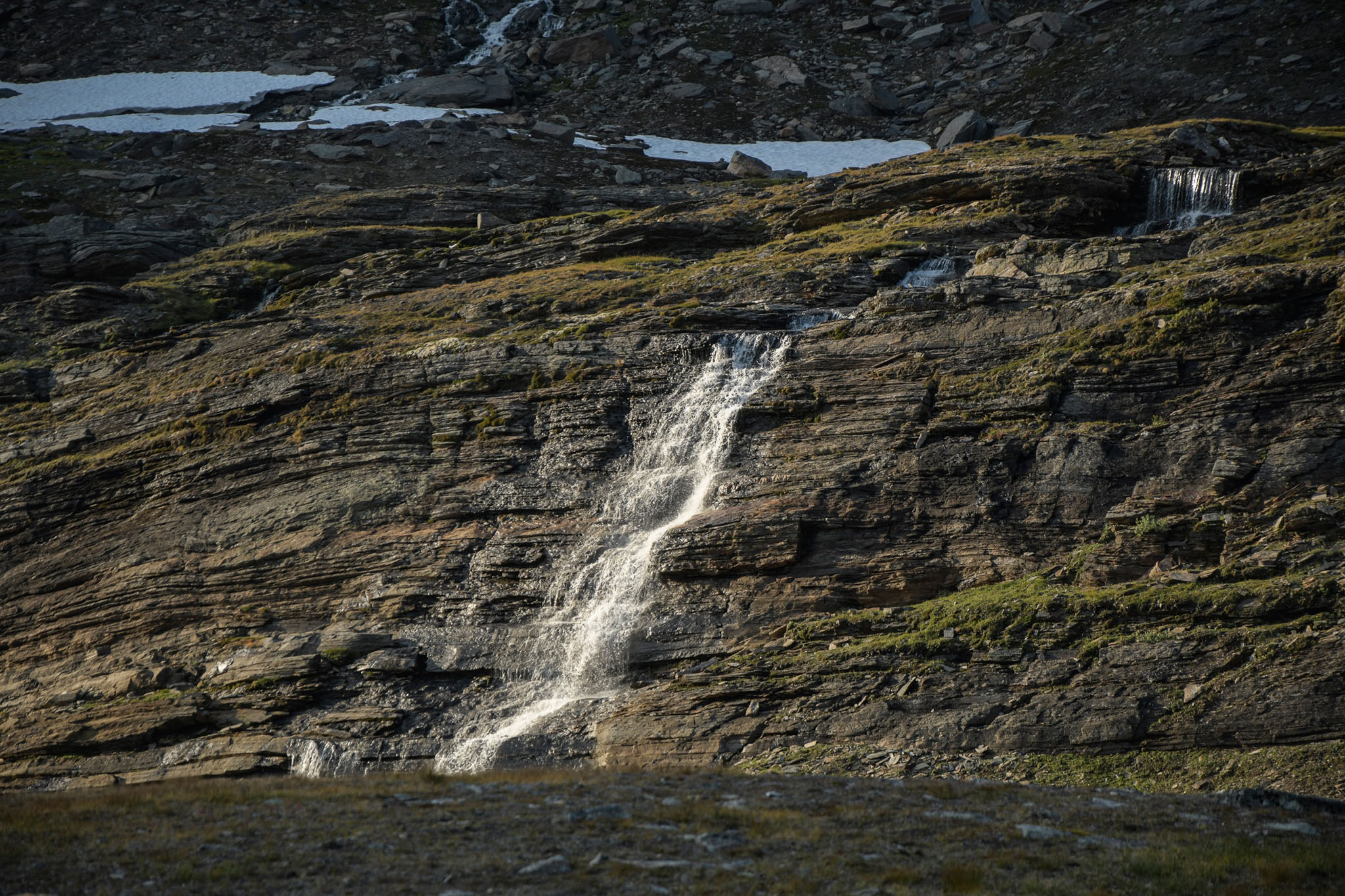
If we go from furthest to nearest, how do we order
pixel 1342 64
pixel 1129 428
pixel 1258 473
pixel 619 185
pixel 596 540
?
pixel 619 185 → pixel 1342 64 → pixel 596 540 → pixel 1129 428 → pixel 1258 473

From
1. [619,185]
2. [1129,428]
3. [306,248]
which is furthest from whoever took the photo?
[619,185]

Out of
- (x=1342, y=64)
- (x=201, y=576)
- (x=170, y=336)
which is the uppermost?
(x=1342, y=64)

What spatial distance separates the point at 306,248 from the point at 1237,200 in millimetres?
43000

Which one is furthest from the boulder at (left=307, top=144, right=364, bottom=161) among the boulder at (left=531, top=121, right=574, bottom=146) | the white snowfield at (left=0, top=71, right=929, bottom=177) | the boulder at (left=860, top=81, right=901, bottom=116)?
the boulder at (left=860, top=81, right=901, bottom=116)

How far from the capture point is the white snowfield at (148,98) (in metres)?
84.9

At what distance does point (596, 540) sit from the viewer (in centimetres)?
3011

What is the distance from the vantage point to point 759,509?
94.0 feet

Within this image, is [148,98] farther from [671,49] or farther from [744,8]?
[744,8]

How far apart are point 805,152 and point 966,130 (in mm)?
12049

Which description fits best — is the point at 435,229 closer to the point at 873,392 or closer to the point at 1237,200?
the point at 873,392

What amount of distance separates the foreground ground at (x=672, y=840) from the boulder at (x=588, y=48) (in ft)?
284

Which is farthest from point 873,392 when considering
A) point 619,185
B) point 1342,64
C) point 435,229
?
point 1342,64

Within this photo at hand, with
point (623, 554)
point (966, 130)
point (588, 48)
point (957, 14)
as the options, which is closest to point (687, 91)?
point (588, 48)

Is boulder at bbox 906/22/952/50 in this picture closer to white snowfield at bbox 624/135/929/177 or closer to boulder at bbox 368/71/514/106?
white snowfield at bbox 624/135/929/177
